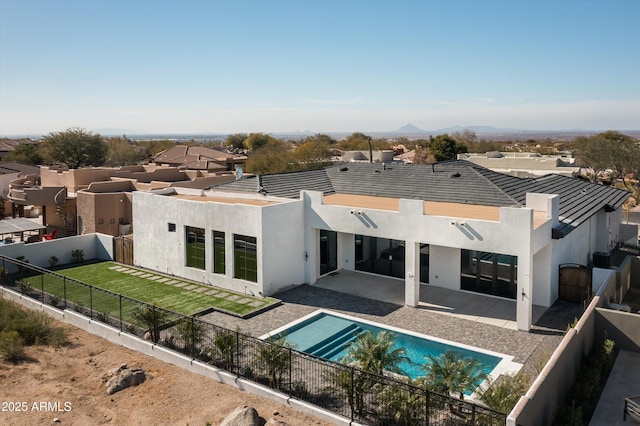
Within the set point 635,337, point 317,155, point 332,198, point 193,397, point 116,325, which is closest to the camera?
point 193,397

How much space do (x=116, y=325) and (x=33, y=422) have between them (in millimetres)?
5938

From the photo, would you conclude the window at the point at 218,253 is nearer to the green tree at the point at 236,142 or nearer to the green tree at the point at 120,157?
the green tree at the point at 120,157

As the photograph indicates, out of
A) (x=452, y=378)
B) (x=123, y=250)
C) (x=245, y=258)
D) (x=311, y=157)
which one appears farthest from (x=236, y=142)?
(x=452, y=378)

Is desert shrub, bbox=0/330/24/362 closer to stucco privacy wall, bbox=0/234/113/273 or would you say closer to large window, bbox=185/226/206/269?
large window, bbox=185/226/206/269

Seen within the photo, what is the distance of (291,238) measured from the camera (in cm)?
2320

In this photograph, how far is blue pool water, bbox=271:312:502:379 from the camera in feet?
52.4

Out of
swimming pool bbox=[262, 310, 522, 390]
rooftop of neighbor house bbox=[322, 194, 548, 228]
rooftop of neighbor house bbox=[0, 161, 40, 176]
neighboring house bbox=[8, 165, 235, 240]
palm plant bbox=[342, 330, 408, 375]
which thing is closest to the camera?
palm plant bbox=[342, 330, 408, 375]

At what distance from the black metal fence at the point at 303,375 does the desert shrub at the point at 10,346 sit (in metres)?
2.95

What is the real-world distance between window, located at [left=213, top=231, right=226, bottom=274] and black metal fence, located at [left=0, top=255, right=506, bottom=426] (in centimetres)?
472

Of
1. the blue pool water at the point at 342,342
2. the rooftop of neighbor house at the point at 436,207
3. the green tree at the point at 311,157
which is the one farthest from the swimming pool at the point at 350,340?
the green tree at the point at 311,157

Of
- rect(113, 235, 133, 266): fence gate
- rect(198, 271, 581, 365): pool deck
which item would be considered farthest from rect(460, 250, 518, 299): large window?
rect(113, 235, 133, 266): fence gate

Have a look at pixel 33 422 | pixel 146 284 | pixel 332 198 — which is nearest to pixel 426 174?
pixel 332 198

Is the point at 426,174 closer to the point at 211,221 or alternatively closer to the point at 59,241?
the point at 211,221

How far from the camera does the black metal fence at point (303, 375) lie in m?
11.5
